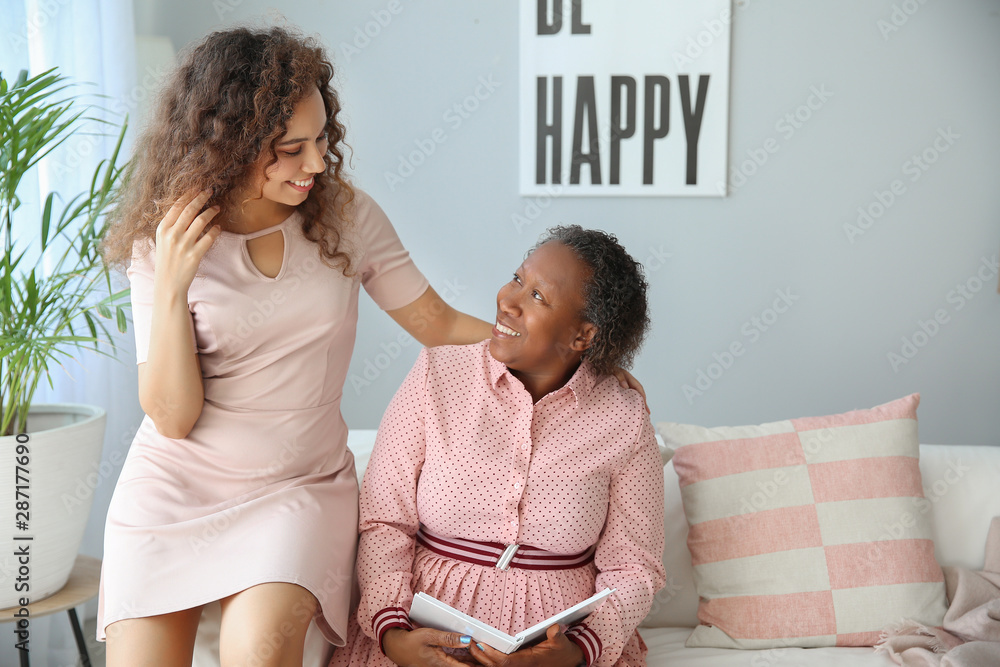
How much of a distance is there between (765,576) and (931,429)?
1.46m

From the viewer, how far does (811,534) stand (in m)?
1.67

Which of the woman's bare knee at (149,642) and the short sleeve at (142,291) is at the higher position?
the short sleeve at (142,291)

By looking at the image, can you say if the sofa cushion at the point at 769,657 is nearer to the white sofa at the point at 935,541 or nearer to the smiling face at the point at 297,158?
the white sofa at the point at 935,541

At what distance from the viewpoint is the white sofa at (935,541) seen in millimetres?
1604

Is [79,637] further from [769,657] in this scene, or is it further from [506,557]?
[769,657]

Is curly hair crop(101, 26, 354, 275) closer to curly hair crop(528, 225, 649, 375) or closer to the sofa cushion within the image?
curly hair crop(528, 225, 649, 375)

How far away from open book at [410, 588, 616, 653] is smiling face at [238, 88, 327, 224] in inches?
27.6

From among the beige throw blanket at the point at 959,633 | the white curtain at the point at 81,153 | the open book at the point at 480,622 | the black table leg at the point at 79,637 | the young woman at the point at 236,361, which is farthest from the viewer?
the white curtain at the point at 81,153

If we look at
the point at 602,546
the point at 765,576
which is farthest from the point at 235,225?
the point at 765,576

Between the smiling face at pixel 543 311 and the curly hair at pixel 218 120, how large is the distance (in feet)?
1.16

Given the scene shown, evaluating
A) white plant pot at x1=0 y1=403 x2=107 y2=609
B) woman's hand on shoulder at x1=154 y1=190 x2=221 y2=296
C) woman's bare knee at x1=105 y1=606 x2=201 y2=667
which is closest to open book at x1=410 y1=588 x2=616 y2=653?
woman's bare knee at x1=105 y1=606 x2=201 y2=667

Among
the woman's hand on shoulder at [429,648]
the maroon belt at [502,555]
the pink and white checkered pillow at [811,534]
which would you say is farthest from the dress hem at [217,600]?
the pink and white checkered pillow at [811,534]

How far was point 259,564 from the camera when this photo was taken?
1.31 metres

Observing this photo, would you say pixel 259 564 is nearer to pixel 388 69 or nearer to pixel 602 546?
pixel 602 546
